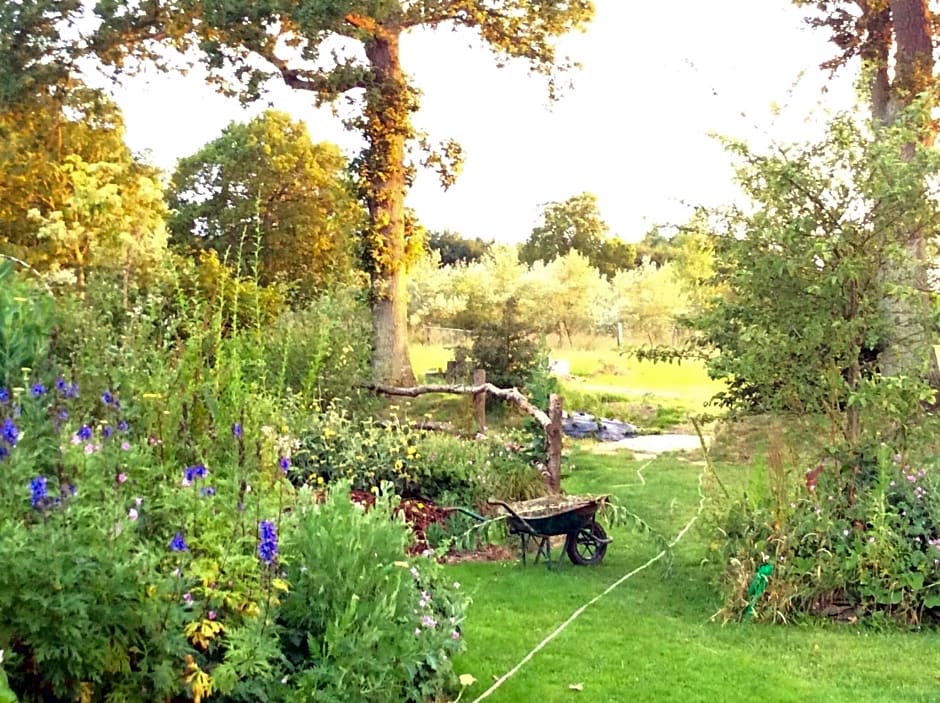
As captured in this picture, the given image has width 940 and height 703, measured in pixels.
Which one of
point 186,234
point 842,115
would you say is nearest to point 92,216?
point 186,234

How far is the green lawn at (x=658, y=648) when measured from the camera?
4047 mm

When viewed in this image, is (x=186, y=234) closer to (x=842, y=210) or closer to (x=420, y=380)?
(x=420, y=380)

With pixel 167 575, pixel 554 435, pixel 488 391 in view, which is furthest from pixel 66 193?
pixel 167 575

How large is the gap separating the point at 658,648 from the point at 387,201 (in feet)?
30.8

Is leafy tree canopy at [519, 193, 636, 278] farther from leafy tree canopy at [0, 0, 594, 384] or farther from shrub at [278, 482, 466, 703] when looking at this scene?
shrub at [278, 482, 466, 703]

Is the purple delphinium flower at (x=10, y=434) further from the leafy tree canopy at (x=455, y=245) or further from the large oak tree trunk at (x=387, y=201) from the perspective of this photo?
the leafy tree canopy at (x=455, y=245)

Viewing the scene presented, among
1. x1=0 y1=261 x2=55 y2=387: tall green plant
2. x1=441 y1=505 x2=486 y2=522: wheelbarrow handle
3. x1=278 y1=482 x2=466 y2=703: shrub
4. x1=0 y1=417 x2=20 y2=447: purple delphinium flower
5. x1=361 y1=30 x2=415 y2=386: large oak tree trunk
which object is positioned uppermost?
x1=361 y1=30 x2=415 y2=386: large oak tree trunk

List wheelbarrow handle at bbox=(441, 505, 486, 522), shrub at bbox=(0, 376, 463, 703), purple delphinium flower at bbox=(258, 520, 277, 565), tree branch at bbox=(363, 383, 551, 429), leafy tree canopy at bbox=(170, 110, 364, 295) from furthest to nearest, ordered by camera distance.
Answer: leafy tree canopy at bbox=(170, 110, 364, 295) → tree branch at bbox=(363, 383, 551, 429) → wheelbarrow handle at bbox=(441, 505, 486, 522) → purple delphinium flower at bbox=(258, 520, 277, 565) → shrub at bbox=(0, 376, 463, 703)

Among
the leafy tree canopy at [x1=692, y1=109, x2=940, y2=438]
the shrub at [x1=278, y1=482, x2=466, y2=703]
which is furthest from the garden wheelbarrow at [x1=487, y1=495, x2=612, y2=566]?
the shrub at [x1=278, y1=482, x2=466, y2=703]

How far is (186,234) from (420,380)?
12661mm

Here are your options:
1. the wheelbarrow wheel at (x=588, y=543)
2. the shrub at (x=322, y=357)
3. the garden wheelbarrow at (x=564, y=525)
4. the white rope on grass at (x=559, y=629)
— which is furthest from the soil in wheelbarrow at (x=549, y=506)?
the shrub at (x=322, y=357)

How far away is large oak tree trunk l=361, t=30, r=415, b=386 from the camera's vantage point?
12836 mm

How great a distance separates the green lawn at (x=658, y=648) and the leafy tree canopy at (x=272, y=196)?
18.9 metres

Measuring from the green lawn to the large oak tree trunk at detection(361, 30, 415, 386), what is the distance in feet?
23.8
